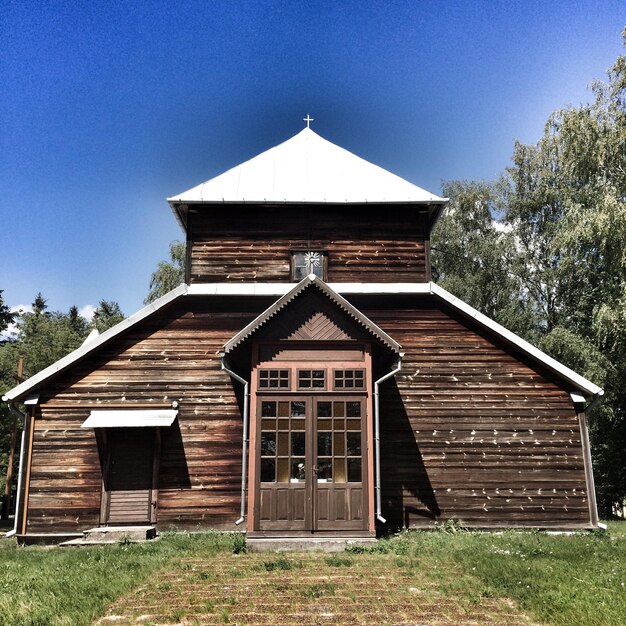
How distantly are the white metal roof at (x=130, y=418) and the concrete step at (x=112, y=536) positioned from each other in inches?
85.7

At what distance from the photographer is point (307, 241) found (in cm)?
1492

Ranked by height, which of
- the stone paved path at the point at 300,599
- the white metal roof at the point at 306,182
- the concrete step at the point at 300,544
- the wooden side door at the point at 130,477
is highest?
the white metal roof at the point at 306,182

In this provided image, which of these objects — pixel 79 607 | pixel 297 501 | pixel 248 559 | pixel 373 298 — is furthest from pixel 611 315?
pixel 79 607

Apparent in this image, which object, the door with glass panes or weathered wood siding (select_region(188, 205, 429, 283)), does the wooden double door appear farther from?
weathered wood siding (select_region(188, 205, 429, 283))

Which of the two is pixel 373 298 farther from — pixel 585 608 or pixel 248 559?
pixel 585 608

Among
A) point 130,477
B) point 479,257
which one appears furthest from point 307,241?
point 479,257

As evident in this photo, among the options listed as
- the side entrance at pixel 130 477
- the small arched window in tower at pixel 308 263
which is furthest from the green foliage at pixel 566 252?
the side entrance at pixel 130 477

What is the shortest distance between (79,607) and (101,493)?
5866 mm

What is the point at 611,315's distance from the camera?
2108cm

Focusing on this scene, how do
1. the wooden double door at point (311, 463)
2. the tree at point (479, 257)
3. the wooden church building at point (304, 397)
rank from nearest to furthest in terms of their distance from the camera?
the wooden double door at point (311, 463) → the wooden church building at point (304, 397) → the tree at point (479, 257)

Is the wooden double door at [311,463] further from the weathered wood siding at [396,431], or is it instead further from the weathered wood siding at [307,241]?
the weathered wood siding at [307,241]

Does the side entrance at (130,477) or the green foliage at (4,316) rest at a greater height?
the green foliage at (4,316)

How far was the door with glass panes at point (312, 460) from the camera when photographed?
11242 mm

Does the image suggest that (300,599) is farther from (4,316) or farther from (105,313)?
(105,313)
